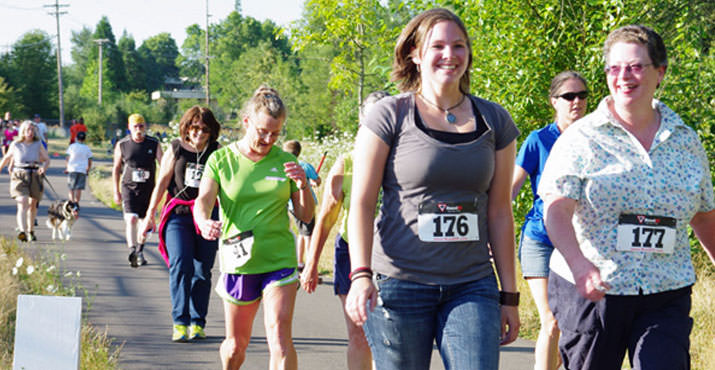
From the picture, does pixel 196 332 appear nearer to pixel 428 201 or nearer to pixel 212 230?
pixel 212 230

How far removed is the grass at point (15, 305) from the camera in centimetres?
550

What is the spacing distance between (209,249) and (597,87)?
Answer: 13.2 ft

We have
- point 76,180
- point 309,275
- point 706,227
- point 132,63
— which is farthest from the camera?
point 132,63

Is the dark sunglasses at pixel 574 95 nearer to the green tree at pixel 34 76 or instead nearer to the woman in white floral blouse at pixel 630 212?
the woman in white floral blouse at pixel 630 212

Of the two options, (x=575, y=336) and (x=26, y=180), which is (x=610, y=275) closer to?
(x=575, y=336)

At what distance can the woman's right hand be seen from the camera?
9.65ft

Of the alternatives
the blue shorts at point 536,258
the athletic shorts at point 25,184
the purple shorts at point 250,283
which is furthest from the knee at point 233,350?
the athletic shorts at point 25,184

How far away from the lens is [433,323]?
310 centimetres

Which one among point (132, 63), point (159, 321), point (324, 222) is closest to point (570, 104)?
point (324, 222)

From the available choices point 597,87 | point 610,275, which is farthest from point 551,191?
point 597,87

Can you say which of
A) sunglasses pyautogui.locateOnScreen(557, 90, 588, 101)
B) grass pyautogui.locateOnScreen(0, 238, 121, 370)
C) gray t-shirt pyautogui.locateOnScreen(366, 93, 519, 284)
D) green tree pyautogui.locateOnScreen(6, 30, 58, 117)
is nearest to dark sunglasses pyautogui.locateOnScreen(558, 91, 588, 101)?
sunglasses pyautogui.locateOnScreen(557, 90, 588, 101)

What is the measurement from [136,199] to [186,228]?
14.1 ft

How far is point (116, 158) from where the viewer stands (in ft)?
36.6

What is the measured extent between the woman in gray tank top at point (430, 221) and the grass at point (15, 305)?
2960 mm
